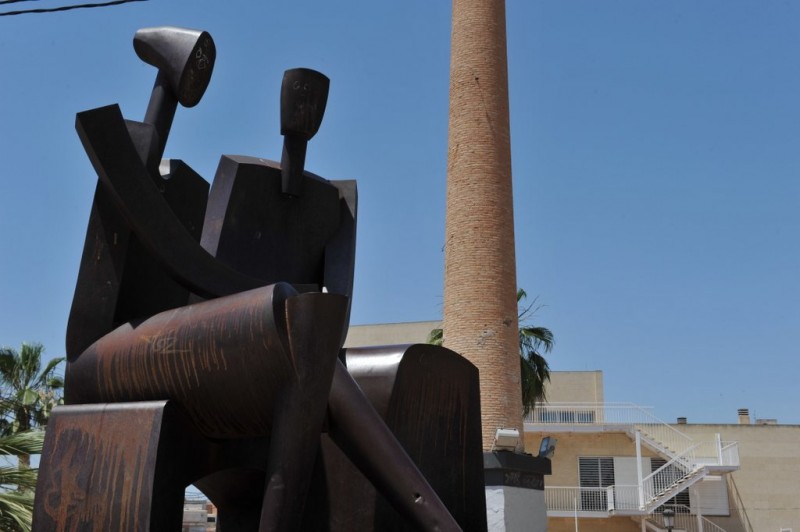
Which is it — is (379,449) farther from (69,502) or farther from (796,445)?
(796,445)

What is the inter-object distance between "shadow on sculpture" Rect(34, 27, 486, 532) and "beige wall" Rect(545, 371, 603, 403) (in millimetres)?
30991

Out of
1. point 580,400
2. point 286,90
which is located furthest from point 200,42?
point 580,400

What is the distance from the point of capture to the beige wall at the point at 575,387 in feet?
115

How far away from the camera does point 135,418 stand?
3752 mm

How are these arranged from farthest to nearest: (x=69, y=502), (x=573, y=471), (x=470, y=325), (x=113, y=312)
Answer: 1. (x=573, y=471)
2. (x=470, y=325)
3. (x=113, y=312)
4. (x=69, y=502)

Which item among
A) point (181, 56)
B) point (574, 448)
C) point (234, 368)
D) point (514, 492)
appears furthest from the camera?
point (574, 448)

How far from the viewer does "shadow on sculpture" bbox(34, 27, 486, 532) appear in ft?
11.7

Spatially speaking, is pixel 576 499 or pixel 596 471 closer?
pixel 576 499

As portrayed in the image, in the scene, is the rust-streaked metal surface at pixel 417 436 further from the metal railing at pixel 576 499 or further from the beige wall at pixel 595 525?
the beige wall at pixel 595 525

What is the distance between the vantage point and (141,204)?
4105 mm

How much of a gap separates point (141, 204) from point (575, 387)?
32.3 m

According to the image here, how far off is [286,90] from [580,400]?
31579mm

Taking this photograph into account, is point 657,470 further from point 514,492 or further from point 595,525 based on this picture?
point 514,492

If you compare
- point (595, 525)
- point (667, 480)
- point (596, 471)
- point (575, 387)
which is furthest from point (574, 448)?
point (575, 387)
